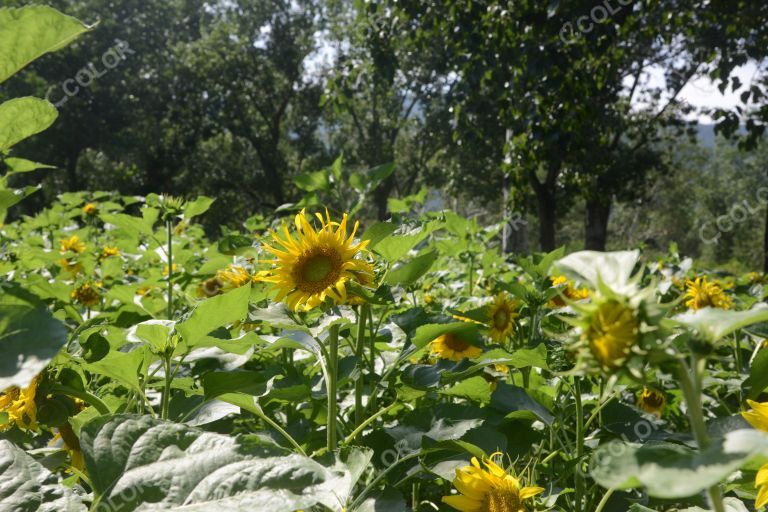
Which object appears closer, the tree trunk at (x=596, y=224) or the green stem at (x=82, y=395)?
the green stem at (x=82, y=395)

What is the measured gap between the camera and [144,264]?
337cm

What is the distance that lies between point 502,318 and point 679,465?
129 cm

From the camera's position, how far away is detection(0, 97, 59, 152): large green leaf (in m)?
0.58

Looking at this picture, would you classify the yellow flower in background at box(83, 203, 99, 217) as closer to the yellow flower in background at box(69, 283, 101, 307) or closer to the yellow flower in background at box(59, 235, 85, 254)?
the yellow flower in background at box(59, 235, 85, 254)

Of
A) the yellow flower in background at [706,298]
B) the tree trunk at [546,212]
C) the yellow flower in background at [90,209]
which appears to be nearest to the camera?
the yellow flower in background at [706,298]

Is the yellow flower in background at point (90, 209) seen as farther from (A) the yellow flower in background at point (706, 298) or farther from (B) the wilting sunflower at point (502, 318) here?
(A) the yellow flower in background at point (706, 298)

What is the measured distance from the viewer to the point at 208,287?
1993 millimetres

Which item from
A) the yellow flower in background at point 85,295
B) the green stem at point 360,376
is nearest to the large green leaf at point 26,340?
the green stem at point 360,376

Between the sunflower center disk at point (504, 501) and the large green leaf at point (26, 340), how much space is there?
1.96 ft

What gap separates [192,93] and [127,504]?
2180 centimetres

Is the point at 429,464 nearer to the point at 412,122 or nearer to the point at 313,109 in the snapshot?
the point at 313,109

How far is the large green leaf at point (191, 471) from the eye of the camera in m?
0.54

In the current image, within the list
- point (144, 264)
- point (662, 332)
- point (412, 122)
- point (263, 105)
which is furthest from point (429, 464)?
point (412, 122)

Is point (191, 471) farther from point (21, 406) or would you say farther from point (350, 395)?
point (350, 395)
